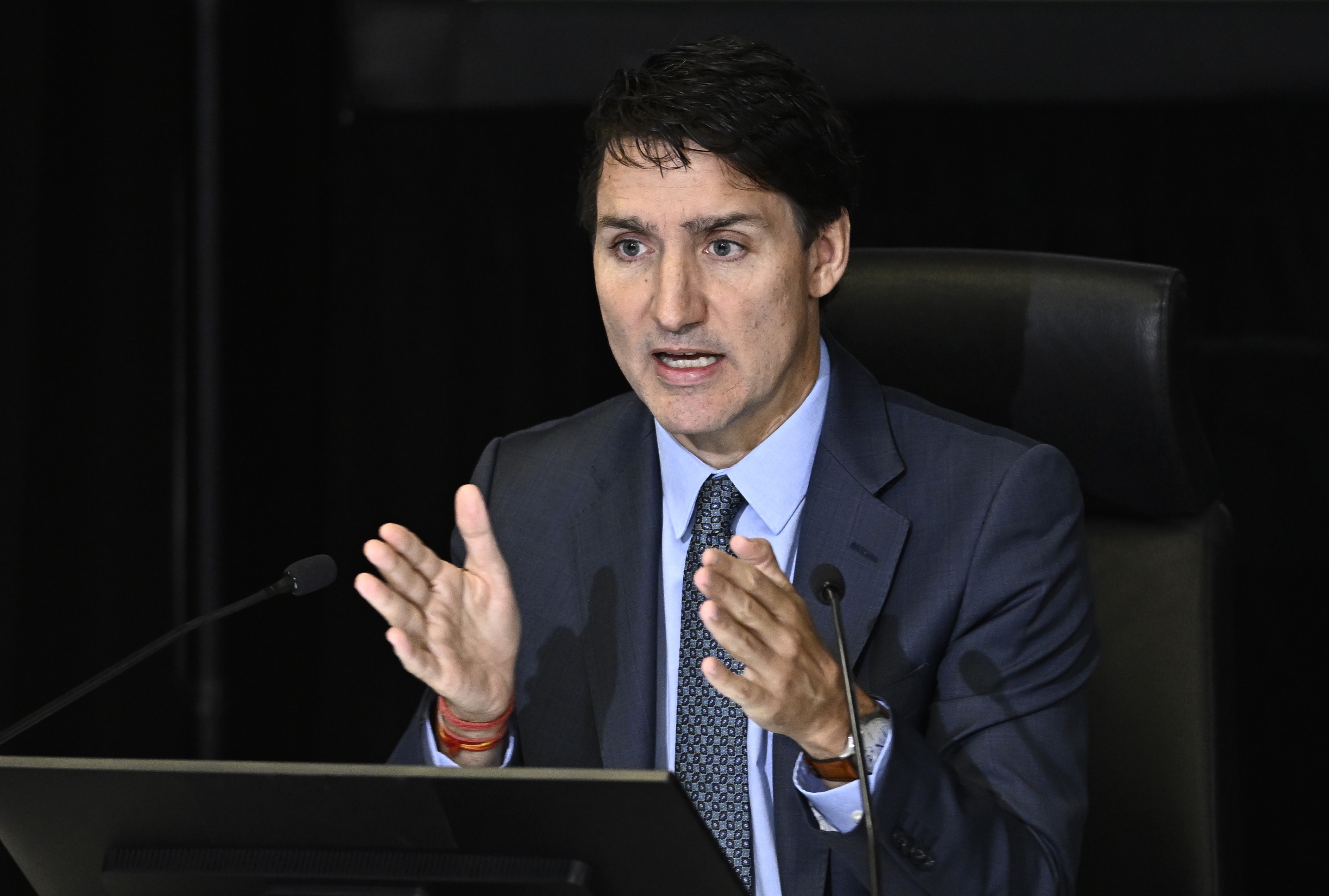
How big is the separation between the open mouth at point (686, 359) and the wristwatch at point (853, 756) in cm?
44

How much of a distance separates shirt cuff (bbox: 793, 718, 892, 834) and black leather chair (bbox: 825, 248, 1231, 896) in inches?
20.3

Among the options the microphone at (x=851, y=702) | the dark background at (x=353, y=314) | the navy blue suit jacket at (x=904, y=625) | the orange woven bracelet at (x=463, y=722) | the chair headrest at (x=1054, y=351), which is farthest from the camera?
the dark background at (x=353, y=314)

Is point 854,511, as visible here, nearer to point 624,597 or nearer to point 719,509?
point 719,509

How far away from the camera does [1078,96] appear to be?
2.40m

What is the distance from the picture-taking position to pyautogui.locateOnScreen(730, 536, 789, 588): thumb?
4.17 ft

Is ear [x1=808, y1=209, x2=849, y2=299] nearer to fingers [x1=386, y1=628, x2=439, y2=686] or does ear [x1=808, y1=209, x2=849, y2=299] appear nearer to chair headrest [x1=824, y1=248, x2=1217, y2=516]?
chair headrest [x1=824, y1=248, x2=1217, y2=516]

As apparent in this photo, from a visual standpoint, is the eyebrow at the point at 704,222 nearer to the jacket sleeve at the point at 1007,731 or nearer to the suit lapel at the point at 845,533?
the suit lapel at the point at 845,533

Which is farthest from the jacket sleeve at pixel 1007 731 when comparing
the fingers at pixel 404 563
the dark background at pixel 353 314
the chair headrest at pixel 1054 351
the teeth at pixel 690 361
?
the dark background at pixel 353 314

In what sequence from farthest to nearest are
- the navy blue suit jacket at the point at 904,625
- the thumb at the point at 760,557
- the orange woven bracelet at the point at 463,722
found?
the orange woven bracelet at the point at 463,722
the navy blue suit jacket at the point at 904,625
the thumb at the point at 760,557

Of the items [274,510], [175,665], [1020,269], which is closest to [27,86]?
[274,510]

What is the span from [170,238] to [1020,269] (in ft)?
6.04

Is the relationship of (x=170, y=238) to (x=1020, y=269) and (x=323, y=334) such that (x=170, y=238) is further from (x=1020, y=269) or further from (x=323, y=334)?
(x=1020, y=269)

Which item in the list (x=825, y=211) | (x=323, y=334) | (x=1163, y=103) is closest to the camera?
(x=825, y=211)

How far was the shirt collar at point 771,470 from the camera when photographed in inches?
66.2
